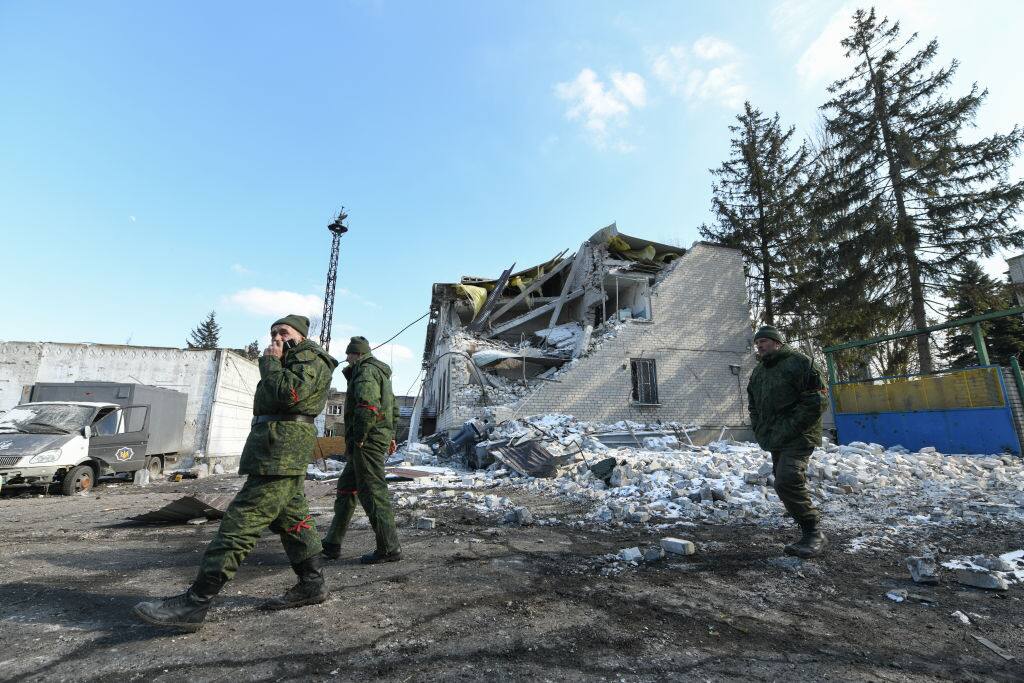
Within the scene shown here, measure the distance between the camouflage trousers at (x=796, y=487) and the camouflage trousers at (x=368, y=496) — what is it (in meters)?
3.00

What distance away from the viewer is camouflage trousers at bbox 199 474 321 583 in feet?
7.59

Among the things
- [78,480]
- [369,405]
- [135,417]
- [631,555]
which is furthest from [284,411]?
[135,417]

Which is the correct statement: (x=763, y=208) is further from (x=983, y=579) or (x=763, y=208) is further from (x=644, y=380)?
(x=983, y=579)

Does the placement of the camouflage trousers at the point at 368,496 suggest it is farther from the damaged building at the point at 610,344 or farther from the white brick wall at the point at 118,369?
the white brick wall at the point at 118,369

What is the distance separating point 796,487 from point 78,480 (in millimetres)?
11097

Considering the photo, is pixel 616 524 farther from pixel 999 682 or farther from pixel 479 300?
pixel 479 300

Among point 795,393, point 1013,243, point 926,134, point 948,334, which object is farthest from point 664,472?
point 948,334

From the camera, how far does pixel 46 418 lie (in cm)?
864

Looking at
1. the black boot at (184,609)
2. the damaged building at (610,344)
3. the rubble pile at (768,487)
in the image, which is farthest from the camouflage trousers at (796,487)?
the damaged building at (610,344)

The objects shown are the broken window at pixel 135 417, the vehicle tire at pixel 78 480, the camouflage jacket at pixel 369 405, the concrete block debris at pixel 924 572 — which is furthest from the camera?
the broken window at pixel 135 417

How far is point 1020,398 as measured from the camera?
8211 millimetres

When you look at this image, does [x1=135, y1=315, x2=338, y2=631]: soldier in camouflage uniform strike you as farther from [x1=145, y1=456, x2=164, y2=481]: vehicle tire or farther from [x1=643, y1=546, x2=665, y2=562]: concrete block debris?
[x1=145, y1=456, x2=164, y2=481]: vehicle tire

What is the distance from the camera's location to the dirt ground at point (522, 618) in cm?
193

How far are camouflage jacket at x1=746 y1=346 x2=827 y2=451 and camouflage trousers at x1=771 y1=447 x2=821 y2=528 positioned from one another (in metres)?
0.08
